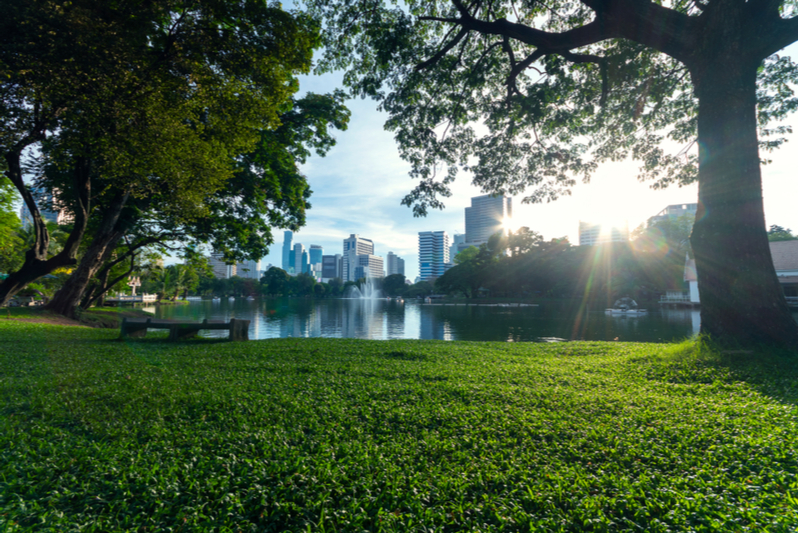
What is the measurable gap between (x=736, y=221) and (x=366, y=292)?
376 ft

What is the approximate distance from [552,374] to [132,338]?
31.1 ft

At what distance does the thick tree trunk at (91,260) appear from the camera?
12.5m

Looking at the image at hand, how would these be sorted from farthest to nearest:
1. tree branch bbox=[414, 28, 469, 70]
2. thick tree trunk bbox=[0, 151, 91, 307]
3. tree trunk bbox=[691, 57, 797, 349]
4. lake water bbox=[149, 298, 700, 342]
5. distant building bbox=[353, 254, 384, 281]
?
distant building bbox=[353, 254, 384, 281], lake water bbox=[149, 298, 700, 342], thick tree trunk bbox=[0, 151, 91, 307], tree branch bbox=[414, 28, 469, 70], tree trunk bbox=[691, 57, 797, 349]

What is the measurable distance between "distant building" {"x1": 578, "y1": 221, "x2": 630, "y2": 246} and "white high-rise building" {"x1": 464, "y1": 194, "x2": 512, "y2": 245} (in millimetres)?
30025

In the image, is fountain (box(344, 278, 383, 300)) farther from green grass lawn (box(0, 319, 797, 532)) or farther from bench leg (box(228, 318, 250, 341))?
green grass lawn (box(0, 319, 797, 532))

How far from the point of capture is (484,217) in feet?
507

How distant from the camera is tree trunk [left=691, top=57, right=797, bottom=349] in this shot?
208 inches

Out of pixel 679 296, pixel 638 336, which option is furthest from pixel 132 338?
pixel 679 296

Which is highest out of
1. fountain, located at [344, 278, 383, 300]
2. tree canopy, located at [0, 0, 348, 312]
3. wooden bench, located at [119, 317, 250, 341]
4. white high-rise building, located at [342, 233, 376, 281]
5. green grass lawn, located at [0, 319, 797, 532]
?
white high-rise building, located at [342, 233, 376, 281]

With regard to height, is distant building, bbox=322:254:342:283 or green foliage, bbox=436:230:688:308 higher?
distant building, bbox=322:254:342:283

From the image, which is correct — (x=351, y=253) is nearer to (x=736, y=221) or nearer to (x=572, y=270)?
(x=572, y=270)

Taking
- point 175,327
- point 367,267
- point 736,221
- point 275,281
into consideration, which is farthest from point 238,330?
point 367,267

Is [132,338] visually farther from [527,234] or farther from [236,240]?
[527,234]

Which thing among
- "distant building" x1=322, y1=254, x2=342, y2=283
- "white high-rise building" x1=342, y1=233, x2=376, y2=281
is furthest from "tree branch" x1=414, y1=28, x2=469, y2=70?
"distant building" x1=322, y1=254, x2=342, y2=283
